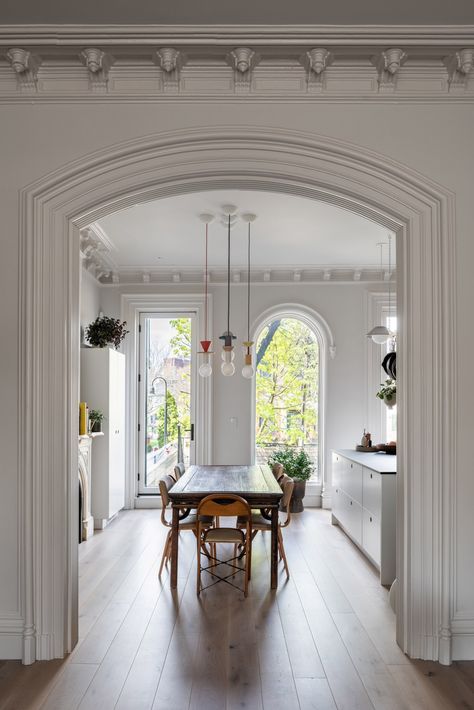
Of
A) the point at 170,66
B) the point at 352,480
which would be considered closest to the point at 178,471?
the point at 352,480

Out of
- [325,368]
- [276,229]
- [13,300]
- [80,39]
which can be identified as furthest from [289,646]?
[325,368]

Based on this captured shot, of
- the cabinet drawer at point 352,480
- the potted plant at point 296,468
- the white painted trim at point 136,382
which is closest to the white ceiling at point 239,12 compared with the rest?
the cabinet drawer at point 352,480

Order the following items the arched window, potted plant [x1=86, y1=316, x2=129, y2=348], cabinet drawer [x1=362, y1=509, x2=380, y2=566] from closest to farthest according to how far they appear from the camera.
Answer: cabinet drawer [x1=362, y1=509, x2=380, y2=566]
potted plant [x1=86, y1=316, x2=129, y2=348]
the arched window

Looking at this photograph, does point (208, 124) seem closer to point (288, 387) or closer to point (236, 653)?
point (236, 653)

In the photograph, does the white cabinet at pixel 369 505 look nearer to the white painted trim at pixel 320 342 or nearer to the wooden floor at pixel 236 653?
the wooden floor at pixel 236 653

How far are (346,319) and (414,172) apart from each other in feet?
15.3

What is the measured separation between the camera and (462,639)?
120 inches

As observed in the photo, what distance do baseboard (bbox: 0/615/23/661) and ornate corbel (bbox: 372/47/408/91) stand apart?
3499 mm

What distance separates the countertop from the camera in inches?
187

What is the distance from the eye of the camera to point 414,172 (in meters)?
3.18

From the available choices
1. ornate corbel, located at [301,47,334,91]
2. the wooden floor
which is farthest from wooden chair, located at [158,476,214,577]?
ornate corbel, located at [301,47,334,91]

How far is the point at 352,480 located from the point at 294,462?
76.1 inches

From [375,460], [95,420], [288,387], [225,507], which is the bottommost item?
[225,507]

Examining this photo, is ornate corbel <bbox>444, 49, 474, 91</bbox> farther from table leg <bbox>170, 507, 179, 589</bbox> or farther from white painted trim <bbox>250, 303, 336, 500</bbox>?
white painted trim <bbox>250, 303, 336, 500</bbox>
